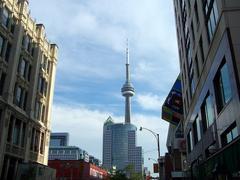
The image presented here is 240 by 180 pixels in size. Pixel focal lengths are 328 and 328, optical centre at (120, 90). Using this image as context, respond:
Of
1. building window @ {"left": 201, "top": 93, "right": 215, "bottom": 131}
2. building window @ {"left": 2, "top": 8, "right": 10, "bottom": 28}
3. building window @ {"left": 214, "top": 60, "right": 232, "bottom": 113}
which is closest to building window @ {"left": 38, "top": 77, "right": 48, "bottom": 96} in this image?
building window @ {"left": 2, "top": 8, "right": 10, "bottom": 28}

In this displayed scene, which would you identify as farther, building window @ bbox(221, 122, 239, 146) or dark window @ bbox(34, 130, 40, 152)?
dark window @ bbox(34, 130, 40, 152)

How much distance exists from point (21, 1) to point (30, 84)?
35.1ft

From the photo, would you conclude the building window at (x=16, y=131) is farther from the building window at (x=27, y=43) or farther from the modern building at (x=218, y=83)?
the modern building at (x=218, y=83)

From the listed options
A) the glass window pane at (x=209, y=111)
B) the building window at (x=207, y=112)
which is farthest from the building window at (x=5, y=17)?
the glass window pane at (x=209, y=111)

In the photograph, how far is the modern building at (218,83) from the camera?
63.8ft

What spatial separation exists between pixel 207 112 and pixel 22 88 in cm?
2316

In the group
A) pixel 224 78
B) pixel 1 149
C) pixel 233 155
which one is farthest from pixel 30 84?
pixel 233 155

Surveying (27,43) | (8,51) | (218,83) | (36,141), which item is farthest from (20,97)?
(218,83)

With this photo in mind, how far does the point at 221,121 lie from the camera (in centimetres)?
2320

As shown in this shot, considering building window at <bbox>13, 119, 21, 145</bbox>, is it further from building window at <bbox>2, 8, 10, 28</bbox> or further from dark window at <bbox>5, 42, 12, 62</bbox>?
building window at <bbox>2, 8, 10, 28</bbox>

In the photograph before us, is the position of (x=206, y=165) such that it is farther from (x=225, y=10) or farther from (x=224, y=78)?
(x=225, y=10)

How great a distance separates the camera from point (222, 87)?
23406 millimetres

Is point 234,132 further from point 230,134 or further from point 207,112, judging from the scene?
point 207,112

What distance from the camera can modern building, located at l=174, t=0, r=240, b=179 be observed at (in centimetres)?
1945
